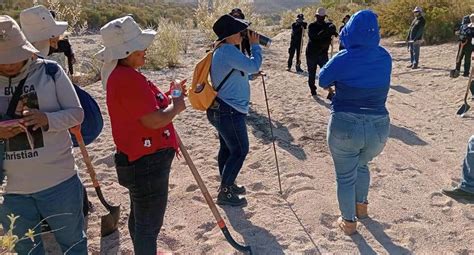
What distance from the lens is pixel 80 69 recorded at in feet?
35.1

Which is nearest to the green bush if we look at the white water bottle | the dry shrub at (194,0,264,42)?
the dry shrub at (194,0,264,42)

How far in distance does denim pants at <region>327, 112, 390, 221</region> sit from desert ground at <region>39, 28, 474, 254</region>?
37cm

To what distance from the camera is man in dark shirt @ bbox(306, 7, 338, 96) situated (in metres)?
8.09

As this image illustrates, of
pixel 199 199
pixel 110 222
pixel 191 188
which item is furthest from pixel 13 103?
pixel 191 188

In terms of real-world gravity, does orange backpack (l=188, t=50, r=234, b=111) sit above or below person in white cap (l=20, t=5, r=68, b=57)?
below

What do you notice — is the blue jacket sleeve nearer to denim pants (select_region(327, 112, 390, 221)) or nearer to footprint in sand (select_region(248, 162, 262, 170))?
denim pants (select_region(327, 112, 390, 221))

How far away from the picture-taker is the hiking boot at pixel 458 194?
172 inches

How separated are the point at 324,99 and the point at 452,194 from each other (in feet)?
13.0

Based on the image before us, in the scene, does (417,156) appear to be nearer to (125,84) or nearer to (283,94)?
(283,94)

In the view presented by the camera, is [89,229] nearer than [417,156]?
Yes

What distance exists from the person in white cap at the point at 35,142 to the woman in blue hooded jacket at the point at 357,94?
1.77 meters

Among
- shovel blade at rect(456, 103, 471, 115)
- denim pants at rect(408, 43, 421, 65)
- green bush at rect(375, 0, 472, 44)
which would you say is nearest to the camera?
shovel blade at rect(456, 103, 471, 115)

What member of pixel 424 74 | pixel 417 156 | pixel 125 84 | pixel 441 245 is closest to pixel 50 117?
pixel 125 84

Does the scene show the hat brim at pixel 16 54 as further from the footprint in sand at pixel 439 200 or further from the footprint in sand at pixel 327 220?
the footprint in sand at pixel 439 200
